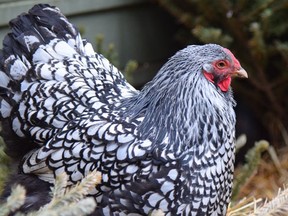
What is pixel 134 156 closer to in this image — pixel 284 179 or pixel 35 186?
pixel 35 186

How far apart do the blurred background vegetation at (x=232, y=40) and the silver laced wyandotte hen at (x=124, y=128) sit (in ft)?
2.79

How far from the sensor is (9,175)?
270 centimetres

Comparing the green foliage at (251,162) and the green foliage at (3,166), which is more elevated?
the green foliage at (251,162)

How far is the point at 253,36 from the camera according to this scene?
3996 millimetres

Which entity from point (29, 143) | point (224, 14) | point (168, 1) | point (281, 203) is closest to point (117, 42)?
point (168, 1)

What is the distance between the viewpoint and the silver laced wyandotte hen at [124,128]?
237 cm

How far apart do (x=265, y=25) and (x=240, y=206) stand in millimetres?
1164

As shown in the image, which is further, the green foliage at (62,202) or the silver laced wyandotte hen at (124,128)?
the silver laced wyandotte hen at (124,128)

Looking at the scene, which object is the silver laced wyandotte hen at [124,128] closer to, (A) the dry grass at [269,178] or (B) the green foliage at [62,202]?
(B) the green foliage at [62,202]

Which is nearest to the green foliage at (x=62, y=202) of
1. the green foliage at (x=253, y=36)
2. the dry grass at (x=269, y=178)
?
the green foliage at (x=253, y=36)

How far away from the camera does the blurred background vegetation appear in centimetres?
399

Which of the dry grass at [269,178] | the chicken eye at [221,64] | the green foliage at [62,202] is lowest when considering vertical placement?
the dry grass at [269,178]

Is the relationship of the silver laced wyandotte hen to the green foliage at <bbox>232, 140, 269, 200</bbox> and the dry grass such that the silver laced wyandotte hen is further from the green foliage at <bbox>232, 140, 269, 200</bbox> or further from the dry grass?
the dry grass

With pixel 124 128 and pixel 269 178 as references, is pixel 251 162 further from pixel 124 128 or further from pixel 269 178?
pixel 269 178
